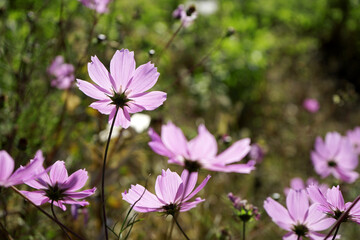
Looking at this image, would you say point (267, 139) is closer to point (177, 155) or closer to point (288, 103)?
point (288, 103)

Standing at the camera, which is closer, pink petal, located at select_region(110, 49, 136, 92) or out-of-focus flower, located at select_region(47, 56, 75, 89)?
pink petal, located at select_region(110, 49, 136, 92)

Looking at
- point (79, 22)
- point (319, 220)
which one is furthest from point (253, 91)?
point (319, 220)

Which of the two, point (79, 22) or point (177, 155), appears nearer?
point (177, 155)

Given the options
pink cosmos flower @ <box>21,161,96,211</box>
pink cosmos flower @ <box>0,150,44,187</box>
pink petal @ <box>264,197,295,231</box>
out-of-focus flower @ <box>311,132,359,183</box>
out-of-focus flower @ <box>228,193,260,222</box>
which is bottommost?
pink cosmos flower @ <box>0,150,44,187</box>

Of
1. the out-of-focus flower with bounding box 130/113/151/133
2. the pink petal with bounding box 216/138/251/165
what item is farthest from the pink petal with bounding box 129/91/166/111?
the out-of-focus flower with bounding box 130/113/151/133

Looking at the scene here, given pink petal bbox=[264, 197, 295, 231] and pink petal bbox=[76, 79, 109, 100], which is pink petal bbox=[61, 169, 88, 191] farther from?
pink petal bbox=[264, 197, 295, 231]

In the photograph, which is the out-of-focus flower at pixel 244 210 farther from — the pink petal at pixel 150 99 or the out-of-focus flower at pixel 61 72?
the out-of-focus flower at pixel 61 72
